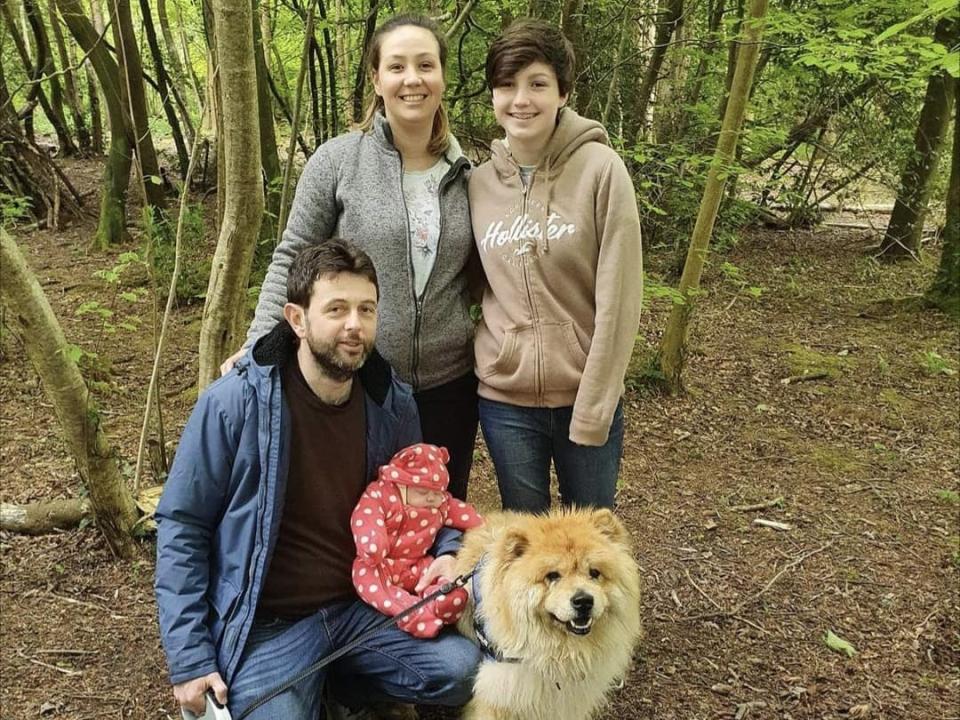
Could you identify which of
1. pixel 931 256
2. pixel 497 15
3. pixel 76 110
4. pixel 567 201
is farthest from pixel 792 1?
A: pixel 76 110

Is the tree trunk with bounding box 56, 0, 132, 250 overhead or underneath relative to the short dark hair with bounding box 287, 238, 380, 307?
underneath

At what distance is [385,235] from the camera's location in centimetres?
251

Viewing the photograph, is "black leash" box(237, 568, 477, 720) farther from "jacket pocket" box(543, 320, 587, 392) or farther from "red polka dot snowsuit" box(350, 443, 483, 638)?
"jacket pocket" box(543, 320, 587, 392)

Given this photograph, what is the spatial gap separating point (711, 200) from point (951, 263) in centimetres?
473

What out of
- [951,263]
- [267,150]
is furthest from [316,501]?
[951,263]

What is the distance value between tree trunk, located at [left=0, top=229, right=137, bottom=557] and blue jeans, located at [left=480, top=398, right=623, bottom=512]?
2032 millimetres

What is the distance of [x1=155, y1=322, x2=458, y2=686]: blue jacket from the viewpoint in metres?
2.25

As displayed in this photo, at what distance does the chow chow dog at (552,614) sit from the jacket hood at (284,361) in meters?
0.67

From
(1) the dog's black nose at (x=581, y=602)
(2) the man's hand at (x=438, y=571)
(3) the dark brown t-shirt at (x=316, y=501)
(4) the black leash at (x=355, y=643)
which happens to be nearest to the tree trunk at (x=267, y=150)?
(3) the dark brown t-shirt at (x=316, y=501)

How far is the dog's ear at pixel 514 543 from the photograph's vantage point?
2.29m

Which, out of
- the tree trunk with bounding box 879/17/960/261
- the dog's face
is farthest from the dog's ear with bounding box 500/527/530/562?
the tree trunk with bounding box 879/17/960/261

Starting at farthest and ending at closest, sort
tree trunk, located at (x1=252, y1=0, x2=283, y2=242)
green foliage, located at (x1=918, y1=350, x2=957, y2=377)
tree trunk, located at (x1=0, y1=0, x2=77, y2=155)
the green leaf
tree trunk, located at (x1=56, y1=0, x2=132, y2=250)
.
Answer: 1. tree trunk, located at (x1=0, y1=0, x2=77, y2=155)
2. tree trunk, located at (x1=56, y1=0, x2=132, y2=250)
3. tree trunk, located at (x1=252, y1=0, x2=283, y2=242)
4. green foliage, located at (x1=918, y1=350, x2=957, y2=377)
5. the green leaf

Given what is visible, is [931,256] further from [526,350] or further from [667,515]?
[526,350]

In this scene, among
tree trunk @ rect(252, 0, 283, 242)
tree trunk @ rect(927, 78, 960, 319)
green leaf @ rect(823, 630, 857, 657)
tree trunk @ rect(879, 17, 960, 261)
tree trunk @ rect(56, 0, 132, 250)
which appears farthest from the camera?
tree trunk @ rect(879, 17, 960, 261)
